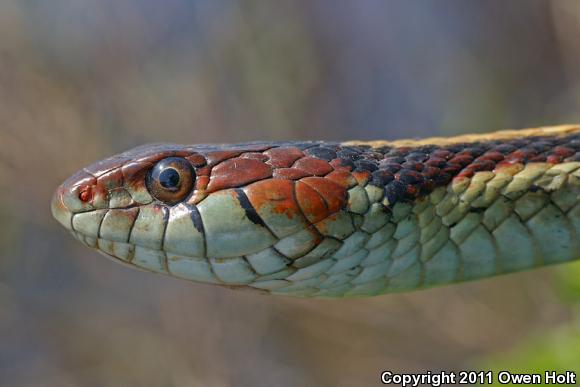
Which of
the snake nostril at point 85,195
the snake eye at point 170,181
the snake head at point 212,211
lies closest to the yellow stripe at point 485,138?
the snake head at point 212,211

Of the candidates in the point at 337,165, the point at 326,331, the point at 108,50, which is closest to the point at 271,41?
the point at 108,50

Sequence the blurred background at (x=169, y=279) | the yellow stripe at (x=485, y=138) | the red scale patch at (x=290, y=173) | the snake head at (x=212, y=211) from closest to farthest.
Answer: the snake head at (x=212, y=211)
the red scale patch at (x=290, y=173)
the yellow stripe at (x=485, y=138)
the blurred background at (x=169, y=279)

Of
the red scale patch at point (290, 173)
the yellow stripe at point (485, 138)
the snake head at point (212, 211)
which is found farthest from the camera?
the yellow stripe at point (485, 138)

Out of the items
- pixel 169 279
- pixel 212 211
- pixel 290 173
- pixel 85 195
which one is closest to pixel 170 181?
pixel 212 211

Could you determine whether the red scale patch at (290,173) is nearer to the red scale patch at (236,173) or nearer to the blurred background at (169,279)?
the red scale patch at (236,173)

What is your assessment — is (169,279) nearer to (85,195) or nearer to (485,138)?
(85,195)

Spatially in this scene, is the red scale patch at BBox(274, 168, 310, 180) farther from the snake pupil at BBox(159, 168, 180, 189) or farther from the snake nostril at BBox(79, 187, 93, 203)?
the snake nostril at BBox(79, 187, 93, 203)
